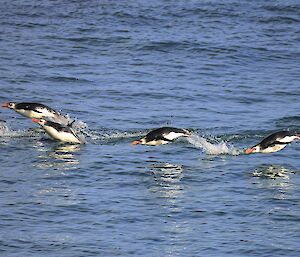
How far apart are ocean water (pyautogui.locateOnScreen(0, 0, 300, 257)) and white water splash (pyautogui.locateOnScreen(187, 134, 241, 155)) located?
0.12 feet

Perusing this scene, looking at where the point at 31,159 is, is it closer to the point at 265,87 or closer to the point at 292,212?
the point at 292,212

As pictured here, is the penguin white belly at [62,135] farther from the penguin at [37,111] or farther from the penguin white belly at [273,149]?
the penguin white belly at [273,149]

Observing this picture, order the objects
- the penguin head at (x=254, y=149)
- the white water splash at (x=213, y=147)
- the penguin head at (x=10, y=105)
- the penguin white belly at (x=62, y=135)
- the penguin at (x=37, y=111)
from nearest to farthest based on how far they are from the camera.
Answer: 1. the penguin head at (x=254, y=149)
2. the white water splash at (x=213, y=147)
3. the penguin white belly at (x=62, y=135)
4. the penguin at (x=37, y=111)
5. the penguin head at (x=10, y=105)

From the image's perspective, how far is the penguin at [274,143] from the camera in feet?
80.1

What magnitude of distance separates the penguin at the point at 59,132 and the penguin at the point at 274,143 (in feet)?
13.9

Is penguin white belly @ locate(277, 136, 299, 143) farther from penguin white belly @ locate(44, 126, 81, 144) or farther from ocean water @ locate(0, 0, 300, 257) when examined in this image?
penguin white belly @ locate(44, 126, 81, 144)

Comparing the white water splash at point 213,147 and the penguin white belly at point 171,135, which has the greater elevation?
the penguin white belly at point 171,135

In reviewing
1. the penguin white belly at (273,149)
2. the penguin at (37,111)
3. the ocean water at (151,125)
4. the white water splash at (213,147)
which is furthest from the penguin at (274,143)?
the penguin at (37,111)

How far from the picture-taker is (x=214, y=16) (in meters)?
41.2

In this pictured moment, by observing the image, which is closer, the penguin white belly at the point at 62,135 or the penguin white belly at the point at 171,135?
the penguin white belly at the point at 171,135

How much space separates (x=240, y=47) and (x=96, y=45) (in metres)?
5.07

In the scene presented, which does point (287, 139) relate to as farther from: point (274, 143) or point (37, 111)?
point (37, 111)

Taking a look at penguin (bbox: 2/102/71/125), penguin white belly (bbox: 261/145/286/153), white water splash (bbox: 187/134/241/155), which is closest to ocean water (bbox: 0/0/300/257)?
white water splash (bbox: 187/134/241/155)

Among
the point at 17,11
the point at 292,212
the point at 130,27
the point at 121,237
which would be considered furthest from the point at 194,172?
the point at 17,11
